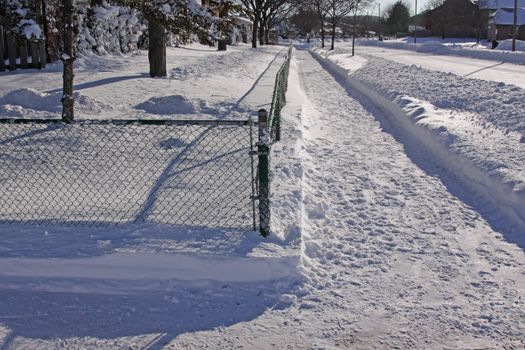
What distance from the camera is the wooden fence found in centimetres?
1369

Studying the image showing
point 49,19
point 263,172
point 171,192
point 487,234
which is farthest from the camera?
point 49,19

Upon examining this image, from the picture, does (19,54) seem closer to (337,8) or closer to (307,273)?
(307,273)

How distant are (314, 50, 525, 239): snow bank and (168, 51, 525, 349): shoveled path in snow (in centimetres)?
51

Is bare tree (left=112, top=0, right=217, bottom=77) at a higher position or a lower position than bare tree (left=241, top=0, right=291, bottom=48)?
lower

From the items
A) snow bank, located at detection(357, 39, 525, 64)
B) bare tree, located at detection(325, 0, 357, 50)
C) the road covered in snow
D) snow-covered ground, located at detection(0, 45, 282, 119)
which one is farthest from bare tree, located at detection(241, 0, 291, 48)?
snow-covered ground, located at detection(0, 45, 282, 119)

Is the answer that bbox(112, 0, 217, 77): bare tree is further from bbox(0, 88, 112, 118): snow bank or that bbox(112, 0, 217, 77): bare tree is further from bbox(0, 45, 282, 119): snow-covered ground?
bbox(0, 88, 112, 118): snow bank

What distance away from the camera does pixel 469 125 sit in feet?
30.3

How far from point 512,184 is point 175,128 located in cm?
503

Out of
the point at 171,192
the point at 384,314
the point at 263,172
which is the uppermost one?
the point at 263,172

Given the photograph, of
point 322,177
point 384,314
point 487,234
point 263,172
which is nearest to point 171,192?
point 263,172

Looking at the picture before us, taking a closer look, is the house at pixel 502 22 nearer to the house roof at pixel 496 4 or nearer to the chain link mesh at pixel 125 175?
the house roof at pixel 496 4

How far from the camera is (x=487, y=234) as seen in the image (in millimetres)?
4969

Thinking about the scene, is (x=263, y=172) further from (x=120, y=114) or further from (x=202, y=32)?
(x=120, y=114)

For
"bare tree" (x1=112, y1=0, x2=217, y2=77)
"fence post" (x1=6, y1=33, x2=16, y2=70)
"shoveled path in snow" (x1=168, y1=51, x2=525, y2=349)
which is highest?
"bare tree" (x1=112, y1=0, x2=217, y2=77)
